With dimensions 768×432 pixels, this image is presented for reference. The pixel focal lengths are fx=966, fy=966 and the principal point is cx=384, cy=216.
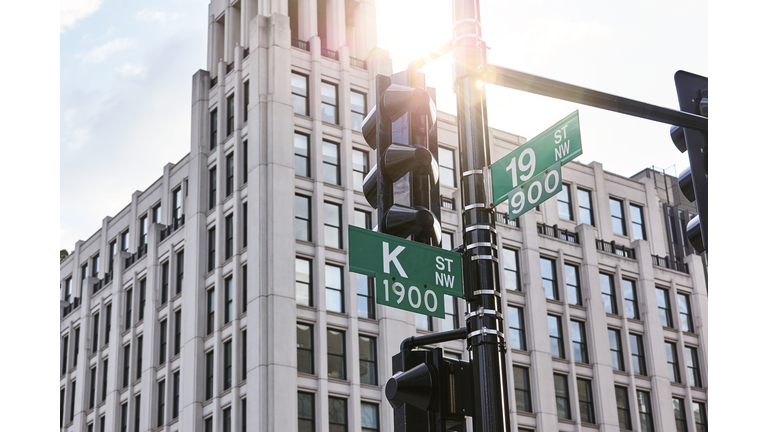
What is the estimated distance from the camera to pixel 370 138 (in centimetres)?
870

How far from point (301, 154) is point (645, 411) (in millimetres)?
23014

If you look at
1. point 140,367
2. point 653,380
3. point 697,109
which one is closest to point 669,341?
point 653,380

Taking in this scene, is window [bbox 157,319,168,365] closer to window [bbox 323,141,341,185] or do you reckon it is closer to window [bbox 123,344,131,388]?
window [bbox 123,344,131,388]

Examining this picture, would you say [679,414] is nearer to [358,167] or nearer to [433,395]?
[358,167]

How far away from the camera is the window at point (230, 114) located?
159 ft

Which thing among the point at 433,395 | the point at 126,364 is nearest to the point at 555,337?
the point at 126,364

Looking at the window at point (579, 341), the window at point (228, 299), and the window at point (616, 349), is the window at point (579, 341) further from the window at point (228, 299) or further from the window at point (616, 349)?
the window at point (228, 299)

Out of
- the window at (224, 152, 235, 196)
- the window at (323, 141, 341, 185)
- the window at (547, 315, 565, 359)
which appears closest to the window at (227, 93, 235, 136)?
the window at (224, 152, 235, 196)

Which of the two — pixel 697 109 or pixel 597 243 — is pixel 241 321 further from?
pixel 697 109

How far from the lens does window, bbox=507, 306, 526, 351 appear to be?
1903 inches

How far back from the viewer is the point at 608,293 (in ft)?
176

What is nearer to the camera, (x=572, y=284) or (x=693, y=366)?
(x=572, y=284)

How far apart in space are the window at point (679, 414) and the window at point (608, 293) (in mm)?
5884

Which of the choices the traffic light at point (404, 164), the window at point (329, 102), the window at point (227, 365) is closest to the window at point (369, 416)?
the window at point (227, 365)
